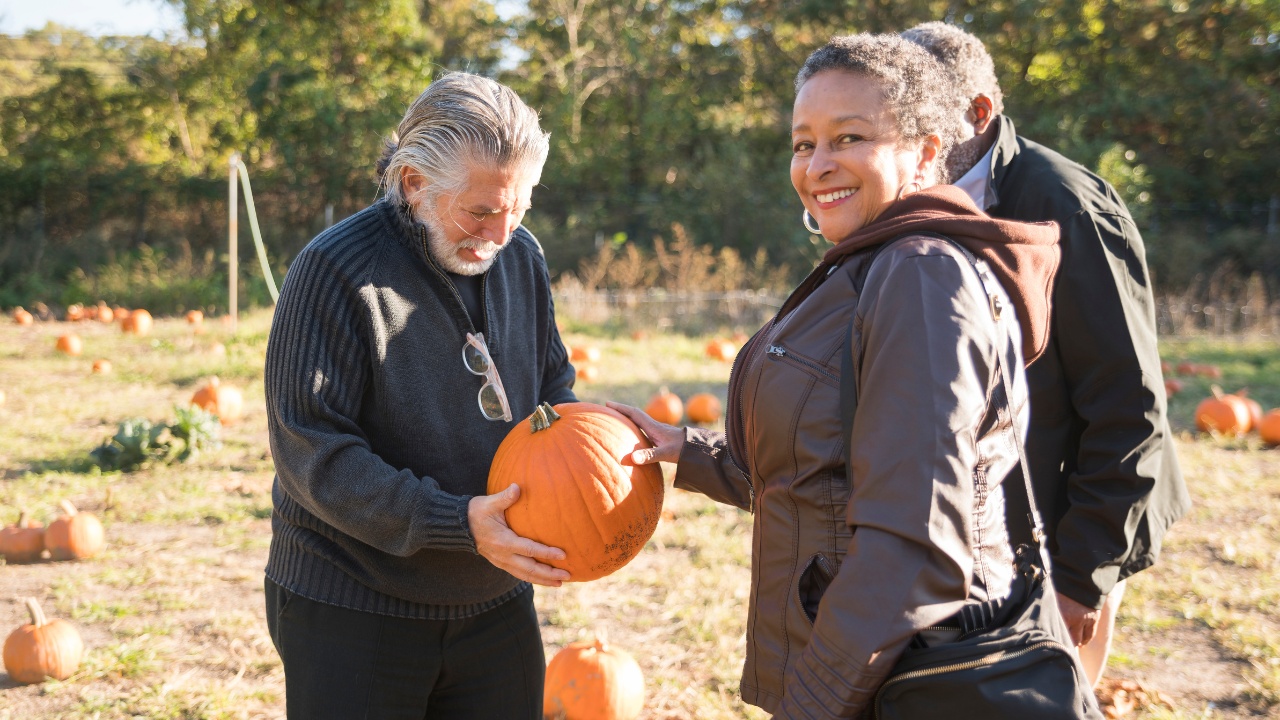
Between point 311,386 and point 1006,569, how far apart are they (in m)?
1.39

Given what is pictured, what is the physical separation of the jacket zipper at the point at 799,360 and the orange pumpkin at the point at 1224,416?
6.73 meters

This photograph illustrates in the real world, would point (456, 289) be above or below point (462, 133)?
below

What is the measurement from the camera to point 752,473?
1.76m

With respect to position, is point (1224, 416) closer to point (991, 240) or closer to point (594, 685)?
point (594, 685)

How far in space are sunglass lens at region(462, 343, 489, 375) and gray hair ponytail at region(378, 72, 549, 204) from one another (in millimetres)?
375

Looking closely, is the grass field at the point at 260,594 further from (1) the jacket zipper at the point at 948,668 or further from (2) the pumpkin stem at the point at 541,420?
(1) the jacket zipper at the point at 948,668

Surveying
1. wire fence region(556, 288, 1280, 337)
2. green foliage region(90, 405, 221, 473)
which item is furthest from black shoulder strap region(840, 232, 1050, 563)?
wire fence region(556, 288, 1280, 337)

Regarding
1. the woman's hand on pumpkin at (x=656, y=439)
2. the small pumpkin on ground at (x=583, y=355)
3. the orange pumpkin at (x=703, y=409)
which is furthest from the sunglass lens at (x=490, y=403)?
the small pumpkin on ground at (x=583, y=355)

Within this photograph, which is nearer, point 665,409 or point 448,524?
point 448,524

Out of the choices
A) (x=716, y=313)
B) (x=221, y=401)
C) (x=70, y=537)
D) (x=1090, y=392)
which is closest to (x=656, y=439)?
(x=1090, y=392)

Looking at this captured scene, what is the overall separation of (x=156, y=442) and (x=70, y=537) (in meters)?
1.64

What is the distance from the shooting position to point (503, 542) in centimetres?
204

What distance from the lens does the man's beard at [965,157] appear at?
9.00ft

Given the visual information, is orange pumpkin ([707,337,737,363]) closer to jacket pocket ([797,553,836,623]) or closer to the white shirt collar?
the white shirt collar
